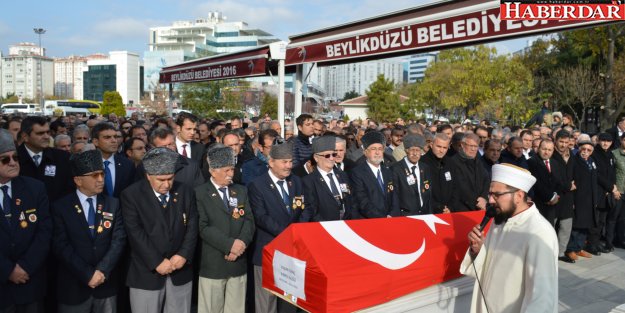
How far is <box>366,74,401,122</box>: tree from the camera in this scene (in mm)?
44244

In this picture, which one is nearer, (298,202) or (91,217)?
(91,217)

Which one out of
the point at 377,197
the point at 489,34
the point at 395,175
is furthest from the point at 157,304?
the point at 489,34

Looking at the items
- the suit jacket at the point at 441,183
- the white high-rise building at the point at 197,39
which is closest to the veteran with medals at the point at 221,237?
the suit jacket at the point at 441,183

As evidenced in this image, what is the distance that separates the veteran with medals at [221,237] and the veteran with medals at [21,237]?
1.22 meters

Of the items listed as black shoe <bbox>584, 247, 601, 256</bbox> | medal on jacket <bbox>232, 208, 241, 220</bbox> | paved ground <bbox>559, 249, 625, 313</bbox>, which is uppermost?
medal on jacket <bbox>232, 208, 241, 220</bbox>

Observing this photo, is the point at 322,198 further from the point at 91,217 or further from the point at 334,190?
the point at 91,217

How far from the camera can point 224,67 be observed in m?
12.3

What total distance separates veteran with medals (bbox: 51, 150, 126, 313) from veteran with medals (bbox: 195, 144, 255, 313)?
2.35ft

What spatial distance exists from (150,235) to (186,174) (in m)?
1.29

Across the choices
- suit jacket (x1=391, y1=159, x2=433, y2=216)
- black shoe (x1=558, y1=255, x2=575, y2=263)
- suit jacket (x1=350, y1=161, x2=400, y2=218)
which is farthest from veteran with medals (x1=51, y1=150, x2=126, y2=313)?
black shoe (x1=558, y1=255, x2=575, y2=263)

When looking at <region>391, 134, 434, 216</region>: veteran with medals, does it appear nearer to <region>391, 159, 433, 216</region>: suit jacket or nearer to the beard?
<region>391, 159, 433, 216</region>: suit jacket

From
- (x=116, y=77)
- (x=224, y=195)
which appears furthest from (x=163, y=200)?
(x=116, y=77)

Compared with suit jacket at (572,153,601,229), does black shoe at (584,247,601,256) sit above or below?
below

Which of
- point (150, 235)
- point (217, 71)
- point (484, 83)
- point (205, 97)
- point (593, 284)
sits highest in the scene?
point (484, 83)
